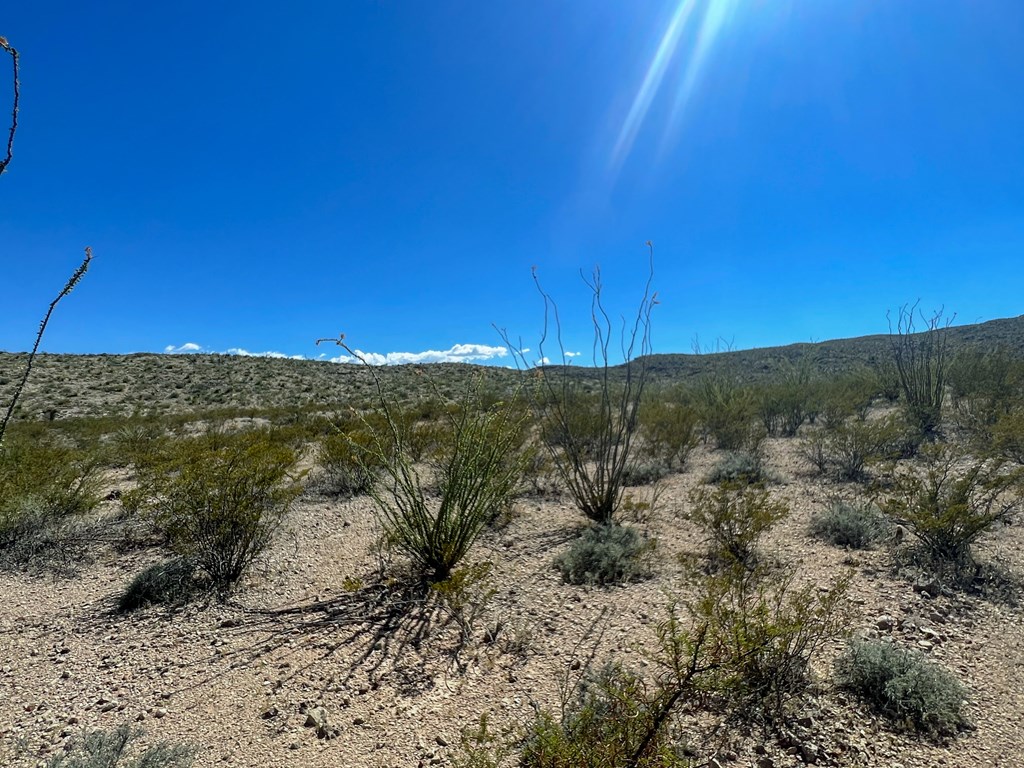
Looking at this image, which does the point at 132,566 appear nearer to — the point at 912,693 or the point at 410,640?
the point at 410,640

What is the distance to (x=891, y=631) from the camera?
3494 mm

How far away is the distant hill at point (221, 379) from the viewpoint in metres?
19.3

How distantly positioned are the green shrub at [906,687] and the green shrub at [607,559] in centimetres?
191

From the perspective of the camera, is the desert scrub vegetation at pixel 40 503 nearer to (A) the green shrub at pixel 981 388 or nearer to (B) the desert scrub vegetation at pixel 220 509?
(B) the desert scrub vegetation at pixel 220 509

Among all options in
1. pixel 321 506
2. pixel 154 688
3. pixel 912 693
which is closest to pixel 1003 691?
pixel 912 693

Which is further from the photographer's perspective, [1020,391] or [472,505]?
[1020,391]

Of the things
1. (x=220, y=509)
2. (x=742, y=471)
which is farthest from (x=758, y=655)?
(x=742, y=471)

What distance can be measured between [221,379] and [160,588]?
80.5 ft

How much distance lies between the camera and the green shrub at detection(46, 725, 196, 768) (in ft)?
8.07

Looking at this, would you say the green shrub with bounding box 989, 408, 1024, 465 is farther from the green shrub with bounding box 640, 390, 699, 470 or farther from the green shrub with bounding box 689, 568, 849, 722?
the green shrub with bounding box 689, 568, 849, 722

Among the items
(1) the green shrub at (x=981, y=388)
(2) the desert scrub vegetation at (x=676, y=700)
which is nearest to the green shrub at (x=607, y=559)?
(2) the desert scrub vegetation at (x=676, y=700)

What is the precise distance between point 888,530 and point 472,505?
14.0 feet

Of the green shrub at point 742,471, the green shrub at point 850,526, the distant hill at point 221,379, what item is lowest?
the green shrub at point 850,526

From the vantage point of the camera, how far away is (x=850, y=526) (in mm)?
5211
